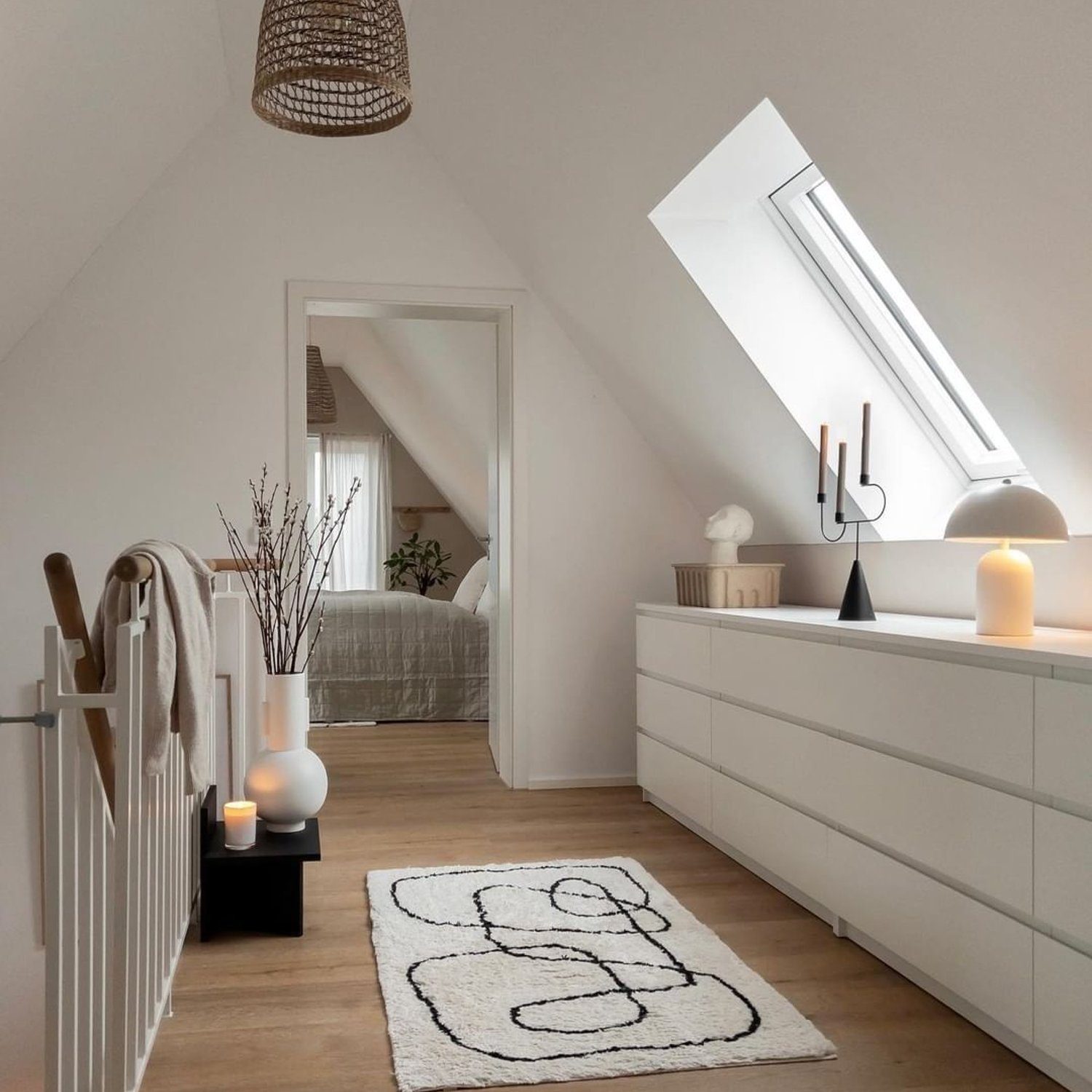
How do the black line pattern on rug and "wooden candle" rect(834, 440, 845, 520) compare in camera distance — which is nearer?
the black line pattern on rug

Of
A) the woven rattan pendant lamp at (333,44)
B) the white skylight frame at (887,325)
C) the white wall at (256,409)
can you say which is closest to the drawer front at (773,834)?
the white skylight frame at (887,325)

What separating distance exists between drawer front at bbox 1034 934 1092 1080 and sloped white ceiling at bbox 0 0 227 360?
8.94ft

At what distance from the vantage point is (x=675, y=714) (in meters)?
3.86

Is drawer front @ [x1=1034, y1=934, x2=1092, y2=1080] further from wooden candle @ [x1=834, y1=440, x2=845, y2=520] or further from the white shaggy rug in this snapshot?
wooden candle @ [x1=834, y1=440, x2=845, y2=520]

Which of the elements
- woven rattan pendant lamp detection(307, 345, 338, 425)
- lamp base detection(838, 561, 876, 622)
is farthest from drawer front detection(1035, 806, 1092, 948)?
woven rattan pendant lamp detection(307, 345, 338, 425)

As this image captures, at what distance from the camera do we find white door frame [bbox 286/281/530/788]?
4316 millimetres

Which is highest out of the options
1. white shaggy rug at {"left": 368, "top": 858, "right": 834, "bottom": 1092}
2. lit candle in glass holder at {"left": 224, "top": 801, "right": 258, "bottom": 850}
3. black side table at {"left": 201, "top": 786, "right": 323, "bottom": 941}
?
lit candle in glass holder at {"left": 224, "top": 801, "right": 258, "bottom": 850}

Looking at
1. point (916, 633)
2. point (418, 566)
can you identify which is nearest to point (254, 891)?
point (916, 633)

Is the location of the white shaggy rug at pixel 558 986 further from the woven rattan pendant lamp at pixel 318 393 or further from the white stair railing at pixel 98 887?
the woven rattan pendant lamp at pixel 318 393

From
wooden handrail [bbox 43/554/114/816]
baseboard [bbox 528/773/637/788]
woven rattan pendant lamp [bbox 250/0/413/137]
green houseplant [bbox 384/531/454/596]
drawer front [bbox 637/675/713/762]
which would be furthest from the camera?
green houseplant [bbox 384/531/454/596]

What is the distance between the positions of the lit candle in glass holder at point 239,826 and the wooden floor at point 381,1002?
237 millimetres

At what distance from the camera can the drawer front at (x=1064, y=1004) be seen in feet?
6.10

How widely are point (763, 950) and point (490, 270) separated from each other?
9.26 ft

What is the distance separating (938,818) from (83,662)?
1.64 metres
